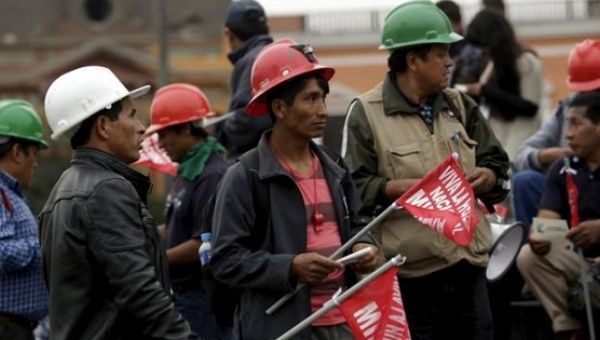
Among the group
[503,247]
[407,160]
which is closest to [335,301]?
[407,160]

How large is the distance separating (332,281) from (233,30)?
4.06 metres

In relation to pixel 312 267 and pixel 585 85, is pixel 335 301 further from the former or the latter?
pixel 585 85

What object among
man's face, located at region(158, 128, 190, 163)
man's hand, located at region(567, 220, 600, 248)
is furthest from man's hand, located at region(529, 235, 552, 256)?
man's face, located at region(158, 128, 190, 163)

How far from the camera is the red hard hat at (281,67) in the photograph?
25.6 feet

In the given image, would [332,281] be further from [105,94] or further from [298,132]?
[105,94]

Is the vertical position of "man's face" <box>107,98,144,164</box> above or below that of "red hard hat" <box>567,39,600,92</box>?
above

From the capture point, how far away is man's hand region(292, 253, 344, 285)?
7.43 metres

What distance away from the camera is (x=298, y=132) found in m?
7.80

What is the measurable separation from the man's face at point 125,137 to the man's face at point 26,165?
3064 mm

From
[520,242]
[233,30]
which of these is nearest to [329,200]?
[520,242]

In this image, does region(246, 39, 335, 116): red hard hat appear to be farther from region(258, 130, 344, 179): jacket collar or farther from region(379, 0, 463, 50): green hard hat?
region(379, 0, 463, 50): green hard hat

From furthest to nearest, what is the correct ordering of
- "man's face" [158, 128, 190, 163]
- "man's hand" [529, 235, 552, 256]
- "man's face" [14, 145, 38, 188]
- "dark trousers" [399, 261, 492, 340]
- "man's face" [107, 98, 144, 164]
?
"man's face" [158, 128, 190, 163] → "man's face" [14, 145, 38, 188] → "man's hand" [529, 235, 552, 256] → "dark trousers" [399, 261, 492, 340] → "man's face" [107, 98, 144, 164]

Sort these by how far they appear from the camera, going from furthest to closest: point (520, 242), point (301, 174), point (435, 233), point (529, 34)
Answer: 1. point (529, 34)
2. point (520, 242)
3. point (435, 233)
4. point (301, 174)

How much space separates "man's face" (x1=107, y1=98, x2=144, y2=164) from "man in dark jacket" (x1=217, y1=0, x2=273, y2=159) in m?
3.67
